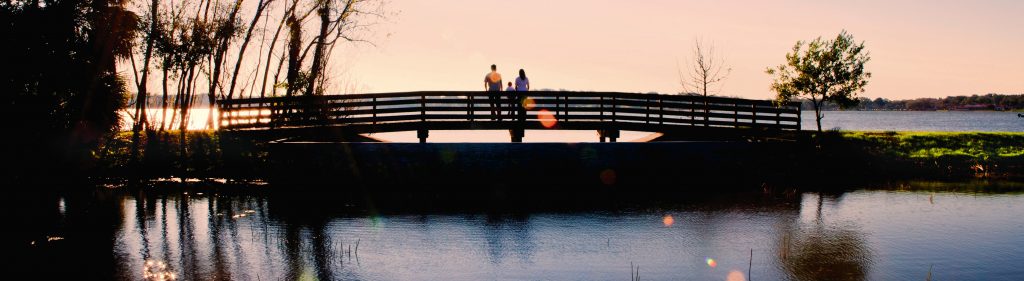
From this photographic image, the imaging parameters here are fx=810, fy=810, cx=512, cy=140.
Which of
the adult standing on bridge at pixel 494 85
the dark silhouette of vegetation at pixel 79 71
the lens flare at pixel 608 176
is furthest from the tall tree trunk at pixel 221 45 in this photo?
the lens flare at pixel 608 176

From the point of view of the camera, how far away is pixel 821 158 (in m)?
24.3

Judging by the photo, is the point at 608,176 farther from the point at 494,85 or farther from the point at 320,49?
the point at 320,49

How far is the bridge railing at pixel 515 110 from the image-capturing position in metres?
25.5

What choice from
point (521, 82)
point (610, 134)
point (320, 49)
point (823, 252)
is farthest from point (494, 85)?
point (823, 252)

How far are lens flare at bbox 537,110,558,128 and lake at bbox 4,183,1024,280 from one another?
8627 mm

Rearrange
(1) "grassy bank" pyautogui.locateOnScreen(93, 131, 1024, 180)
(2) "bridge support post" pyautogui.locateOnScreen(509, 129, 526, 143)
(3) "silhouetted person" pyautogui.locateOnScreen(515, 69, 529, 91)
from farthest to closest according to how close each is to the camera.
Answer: (3) "silhouetted person" pyautogui.locateOnScreen(515, 69, 529, 91), (2) "bridge support post" pyautogui.locateOnScreen(509, 129, 526, 143), (1) "grassy bank" pyautogui.locateOnScreen(93, 131, 1024, 180)

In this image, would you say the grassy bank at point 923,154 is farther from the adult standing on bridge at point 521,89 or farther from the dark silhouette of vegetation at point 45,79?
the dark silhouette of vegetation at point 45,79

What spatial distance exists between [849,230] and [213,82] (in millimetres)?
26039

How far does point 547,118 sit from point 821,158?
8.39 metres

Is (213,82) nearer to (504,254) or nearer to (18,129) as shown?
(18,129)

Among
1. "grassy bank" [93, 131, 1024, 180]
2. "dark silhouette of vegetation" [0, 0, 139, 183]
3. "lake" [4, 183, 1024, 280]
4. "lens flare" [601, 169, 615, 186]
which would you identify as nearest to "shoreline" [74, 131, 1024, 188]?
"grassy bank" [93, 131, 1024, 180]

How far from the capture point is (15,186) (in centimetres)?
1733

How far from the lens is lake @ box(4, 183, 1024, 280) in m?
9.65

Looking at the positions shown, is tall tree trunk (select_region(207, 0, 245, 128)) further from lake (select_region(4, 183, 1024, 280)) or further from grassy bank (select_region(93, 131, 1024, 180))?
lake (select_region(4, 183, 1024, 280))
